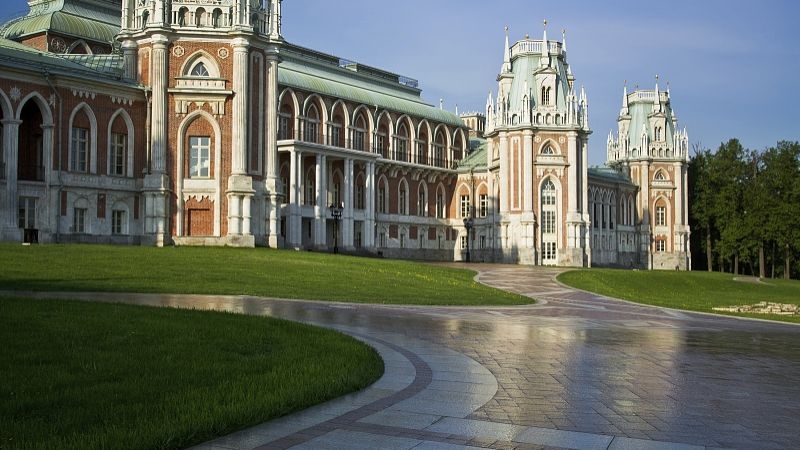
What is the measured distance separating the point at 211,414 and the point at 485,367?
580 cm

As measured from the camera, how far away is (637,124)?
105062 millimetres

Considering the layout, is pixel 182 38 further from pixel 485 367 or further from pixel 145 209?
pixel 485 367

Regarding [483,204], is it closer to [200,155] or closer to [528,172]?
[528,172]

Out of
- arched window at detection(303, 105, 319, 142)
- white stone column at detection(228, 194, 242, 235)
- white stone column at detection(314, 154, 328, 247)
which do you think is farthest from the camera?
arched window at detection(303, 105, 319, 142)

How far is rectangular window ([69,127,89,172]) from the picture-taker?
51844mm

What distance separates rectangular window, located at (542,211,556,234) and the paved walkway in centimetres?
5892

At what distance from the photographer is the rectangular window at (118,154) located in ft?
177

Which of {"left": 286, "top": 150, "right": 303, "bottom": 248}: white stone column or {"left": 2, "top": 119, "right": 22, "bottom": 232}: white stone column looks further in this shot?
{"left": 286, "top": 150, "right": 303, "bottom": 248}: white stone column

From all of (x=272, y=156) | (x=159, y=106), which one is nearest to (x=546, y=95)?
(x=272, y=156)

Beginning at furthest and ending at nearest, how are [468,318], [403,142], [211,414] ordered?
[403,142], [468,318], [211,414]

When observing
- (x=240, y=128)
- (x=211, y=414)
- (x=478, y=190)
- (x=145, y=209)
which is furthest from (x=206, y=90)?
(x=211, y=414)

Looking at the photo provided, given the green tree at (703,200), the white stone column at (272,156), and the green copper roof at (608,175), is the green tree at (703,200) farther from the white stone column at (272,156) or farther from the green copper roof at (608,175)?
the white stone column at (272,156)

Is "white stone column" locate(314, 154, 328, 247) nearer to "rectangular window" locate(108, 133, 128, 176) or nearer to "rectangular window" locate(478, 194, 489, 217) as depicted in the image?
"rectangular window" locate(108, 133, 128, 176)

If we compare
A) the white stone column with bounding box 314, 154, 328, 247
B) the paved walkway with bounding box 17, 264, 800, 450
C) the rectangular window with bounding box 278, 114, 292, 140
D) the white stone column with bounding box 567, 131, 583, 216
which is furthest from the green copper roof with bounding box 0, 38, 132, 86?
the white stone column with bounding box 567, 131, 583, 216
